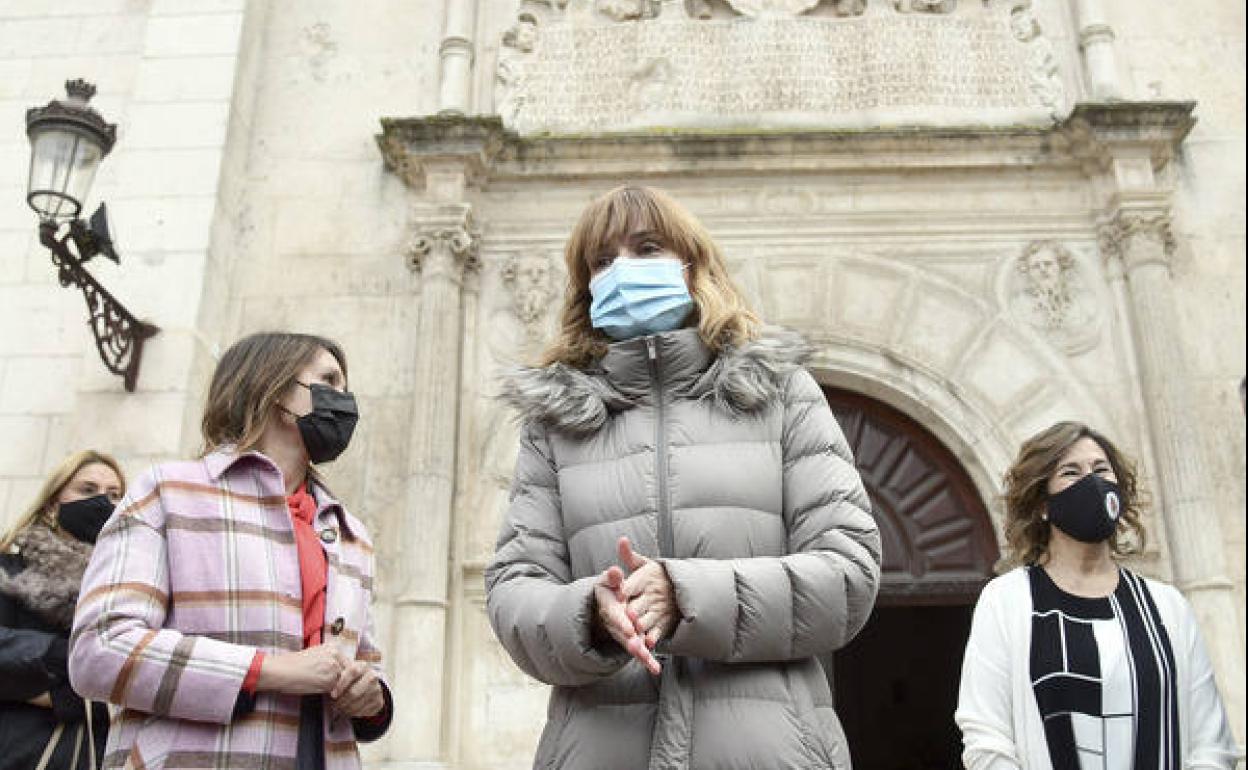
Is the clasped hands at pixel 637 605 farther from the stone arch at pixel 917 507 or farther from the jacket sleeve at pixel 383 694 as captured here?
the stone arch at pixel 917 507

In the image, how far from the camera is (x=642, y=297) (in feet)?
7.82

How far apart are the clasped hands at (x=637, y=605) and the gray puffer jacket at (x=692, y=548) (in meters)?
0.03

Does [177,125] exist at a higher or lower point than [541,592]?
higher

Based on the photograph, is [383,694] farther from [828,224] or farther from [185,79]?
[185,79]

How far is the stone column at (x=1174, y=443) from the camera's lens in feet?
19.4

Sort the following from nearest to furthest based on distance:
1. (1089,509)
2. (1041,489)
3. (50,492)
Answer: (1089,509)
(1041,489)
(50,492)

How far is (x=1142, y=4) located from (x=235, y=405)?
777cm

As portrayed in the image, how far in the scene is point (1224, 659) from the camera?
19.1ft

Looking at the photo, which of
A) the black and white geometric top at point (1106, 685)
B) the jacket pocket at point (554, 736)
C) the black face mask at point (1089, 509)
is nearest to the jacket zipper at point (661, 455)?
the jacket pocket at point (554, 736)

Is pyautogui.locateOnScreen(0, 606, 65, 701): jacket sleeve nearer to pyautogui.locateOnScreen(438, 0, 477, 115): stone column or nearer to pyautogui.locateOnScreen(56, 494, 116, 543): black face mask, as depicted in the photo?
pyautogui.locateOnScreen(56, 494, 116, 543): black face mask

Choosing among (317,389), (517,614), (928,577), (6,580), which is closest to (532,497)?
(517,614)

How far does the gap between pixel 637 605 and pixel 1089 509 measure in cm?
172

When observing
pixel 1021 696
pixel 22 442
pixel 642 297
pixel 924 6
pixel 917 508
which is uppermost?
pixel 924 6

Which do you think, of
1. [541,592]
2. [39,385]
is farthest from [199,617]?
[39,385]
